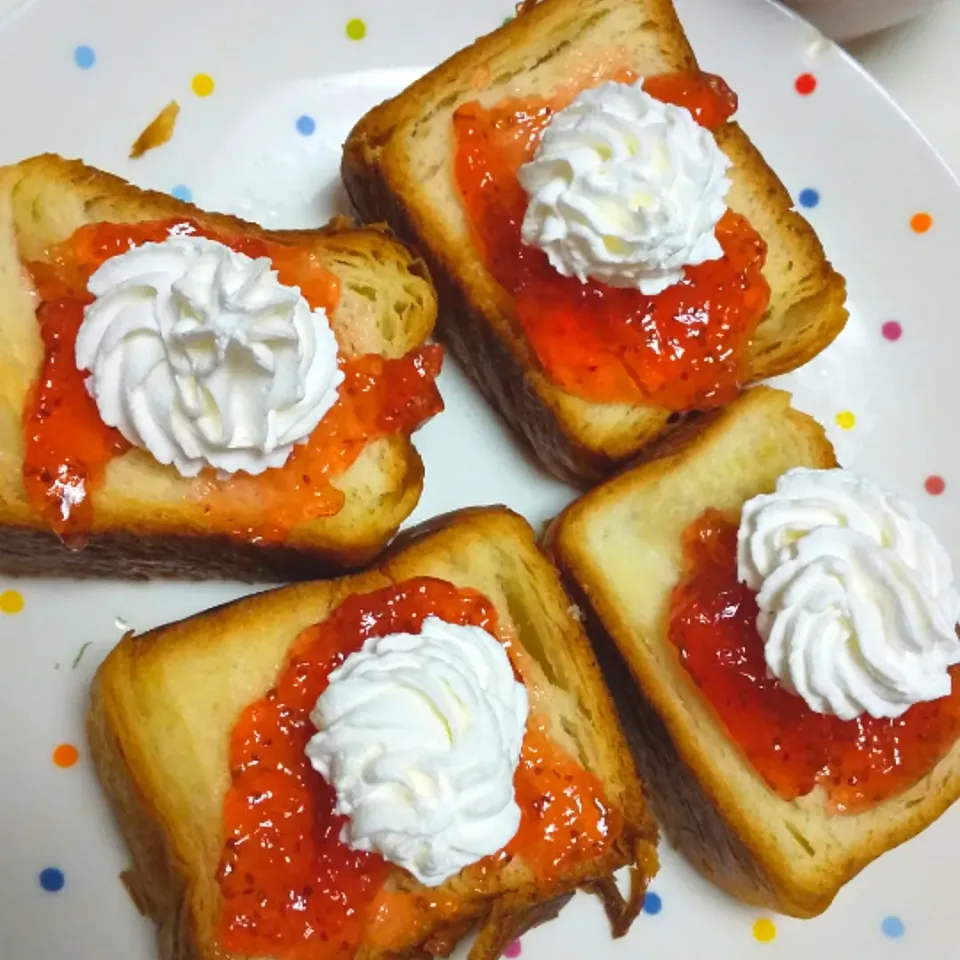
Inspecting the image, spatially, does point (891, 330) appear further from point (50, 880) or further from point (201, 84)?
point (50, 880)

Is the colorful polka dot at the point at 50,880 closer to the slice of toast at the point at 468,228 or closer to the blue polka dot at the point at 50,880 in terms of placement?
the blue polka dot at the point at 50,880

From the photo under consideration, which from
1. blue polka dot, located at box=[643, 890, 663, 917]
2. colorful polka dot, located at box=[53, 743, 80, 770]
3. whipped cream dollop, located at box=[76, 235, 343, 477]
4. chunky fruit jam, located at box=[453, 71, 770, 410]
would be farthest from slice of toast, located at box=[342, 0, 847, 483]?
colorful polka dot, located at box=[53, 743, 80, 770]

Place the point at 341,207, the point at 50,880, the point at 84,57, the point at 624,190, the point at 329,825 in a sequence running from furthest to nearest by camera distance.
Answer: the point at 341,207
the point at 84,57
the point at 50,880
the point at 624,190
the point at 329,825

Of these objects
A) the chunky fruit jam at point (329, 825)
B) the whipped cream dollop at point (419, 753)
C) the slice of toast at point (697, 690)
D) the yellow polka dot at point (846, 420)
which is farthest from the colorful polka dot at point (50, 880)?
the yellow polka dot at point (846, 420)

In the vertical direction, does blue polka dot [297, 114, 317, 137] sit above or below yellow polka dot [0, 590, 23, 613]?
above

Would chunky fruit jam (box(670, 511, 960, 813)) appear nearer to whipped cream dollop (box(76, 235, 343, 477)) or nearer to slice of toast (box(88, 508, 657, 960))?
slice of toast (box(88, 508, 657, 960))

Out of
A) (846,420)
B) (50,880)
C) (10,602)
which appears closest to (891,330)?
(846,420)
